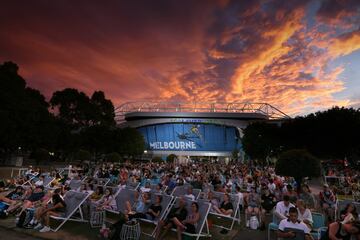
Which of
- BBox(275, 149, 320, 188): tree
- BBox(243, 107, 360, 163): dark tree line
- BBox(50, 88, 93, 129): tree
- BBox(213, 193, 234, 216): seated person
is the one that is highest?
BBox(50, 88, 93, 129): tree

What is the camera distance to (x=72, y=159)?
51.5 meters

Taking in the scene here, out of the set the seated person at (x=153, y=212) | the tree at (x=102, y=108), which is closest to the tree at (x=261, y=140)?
the tree at (x=102, y=108)

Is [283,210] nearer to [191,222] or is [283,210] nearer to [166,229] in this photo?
[191,222]

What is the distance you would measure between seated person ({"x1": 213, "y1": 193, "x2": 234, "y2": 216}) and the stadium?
7702 cm

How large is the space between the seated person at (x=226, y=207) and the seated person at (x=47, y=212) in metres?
4.80

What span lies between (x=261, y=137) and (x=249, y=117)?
119ft

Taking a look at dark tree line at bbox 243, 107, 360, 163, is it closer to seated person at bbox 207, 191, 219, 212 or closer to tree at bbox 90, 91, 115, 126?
seated person at bbox 207, 191, 219, 212

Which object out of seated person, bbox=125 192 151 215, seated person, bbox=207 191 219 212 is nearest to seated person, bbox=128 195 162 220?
seated person, bbox=125 192 151 215

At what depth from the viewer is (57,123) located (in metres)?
48.2

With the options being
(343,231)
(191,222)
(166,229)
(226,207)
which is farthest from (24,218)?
(343,231)

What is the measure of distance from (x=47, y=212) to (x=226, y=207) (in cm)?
548

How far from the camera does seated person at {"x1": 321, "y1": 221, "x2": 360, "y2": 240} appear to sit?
500 cm

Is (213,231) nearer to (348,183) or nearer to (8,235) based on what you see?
(8,235)

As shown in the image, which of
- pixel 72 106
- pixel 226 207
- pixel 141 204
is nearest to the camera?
pixel 141 204
